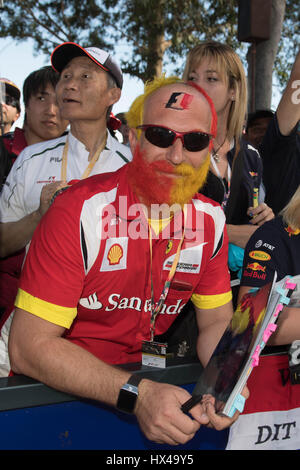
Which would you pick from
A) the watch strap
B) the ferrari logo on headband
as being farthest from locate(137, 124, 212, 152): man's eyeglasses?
the watch strap

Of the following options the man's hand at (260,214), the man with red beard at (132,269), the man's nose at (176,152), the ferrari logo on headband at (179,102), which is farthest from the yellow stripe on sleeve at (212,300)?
the ferrari logo on headband at (179,102)

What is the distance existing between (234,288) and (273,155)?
1043 mm

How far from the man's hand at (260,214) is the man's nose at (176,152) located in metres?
0.95

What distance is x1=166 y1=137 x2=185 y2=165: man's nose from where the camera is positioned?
2229mm

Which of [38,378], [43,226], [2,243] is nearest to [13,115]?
[2,243]

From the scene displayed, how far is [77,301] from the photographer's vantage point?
199cm

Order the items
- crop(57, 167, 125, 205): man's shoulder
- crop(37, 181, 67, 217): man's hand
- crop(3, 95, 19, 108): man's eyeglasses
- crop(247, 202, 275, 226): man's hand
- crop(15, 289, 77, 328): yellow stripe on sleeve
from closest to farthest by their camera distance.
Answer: crop(15, 289, 77, 328): yellow stripe on sleeve, crop(57, 167, 125, 205): man's shoulder, crop(37, 181, 67, 217): man's hand, crop(247, 202, 275, 226): man's hand, crop(3, 95, 19, 108): man's eyeglasses

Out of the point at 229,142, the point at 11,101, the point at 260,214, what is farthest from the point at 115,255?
the point at 11,101

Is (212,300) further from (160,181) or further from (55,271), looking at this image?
(55,271)

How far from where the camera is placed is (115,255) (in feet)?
6.89

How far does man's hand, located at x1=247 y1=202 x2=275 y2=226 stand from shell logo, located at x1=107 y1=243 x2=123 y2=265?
1.20 meters

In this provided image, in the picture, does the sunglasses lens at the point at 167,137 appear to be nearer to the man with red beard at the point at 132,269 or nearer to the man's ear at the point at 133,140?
the man with red beard at the point at 132,269

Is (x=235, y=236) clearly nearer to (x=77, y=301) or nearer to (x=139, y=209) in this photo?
(x=139, y=209)

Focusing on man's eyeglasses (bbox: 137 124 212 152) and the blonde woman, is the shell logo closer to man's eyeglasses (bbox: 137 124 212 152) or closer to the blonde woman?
man's eyeglasses (bbox: 137 124 212 152)
